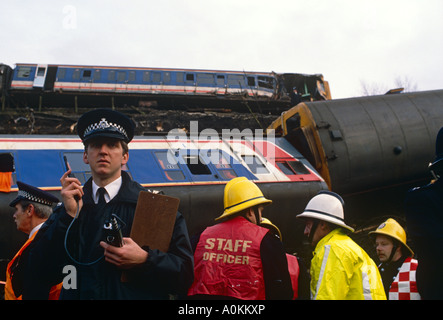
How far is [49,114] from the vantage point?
1820 cm

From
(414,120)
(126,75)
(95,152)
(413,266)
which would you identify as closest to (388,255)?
(413,266)

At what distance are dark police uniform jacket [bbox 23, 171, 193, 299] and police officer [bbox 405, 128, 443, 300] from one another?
1.61 meters

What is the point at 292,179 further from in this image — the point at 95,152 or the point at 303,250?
the point at 95,152

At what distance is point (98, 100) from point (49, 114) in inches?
195

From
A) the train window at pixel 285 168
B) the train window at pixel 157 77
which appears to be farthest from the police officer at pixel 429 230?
the train window at pixel 157 77

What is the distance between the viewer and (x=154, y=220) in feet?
6.46

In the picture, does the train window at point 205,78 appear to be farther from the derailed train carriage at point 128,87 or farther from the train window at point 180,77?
the train window at point 180,77

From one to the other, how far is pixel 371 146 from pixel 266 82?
1653 centimetres

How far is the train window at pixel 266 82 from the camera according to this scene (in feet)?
78.9

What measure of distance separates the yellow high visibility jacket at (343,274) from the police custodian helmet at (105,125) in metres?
1.77

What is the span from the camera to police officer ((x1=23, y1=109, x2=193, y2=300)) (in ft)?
6.31

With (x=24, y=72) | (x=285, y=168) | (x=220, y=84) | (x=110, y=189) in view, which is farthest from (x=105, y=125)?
(x=24, y=72)
